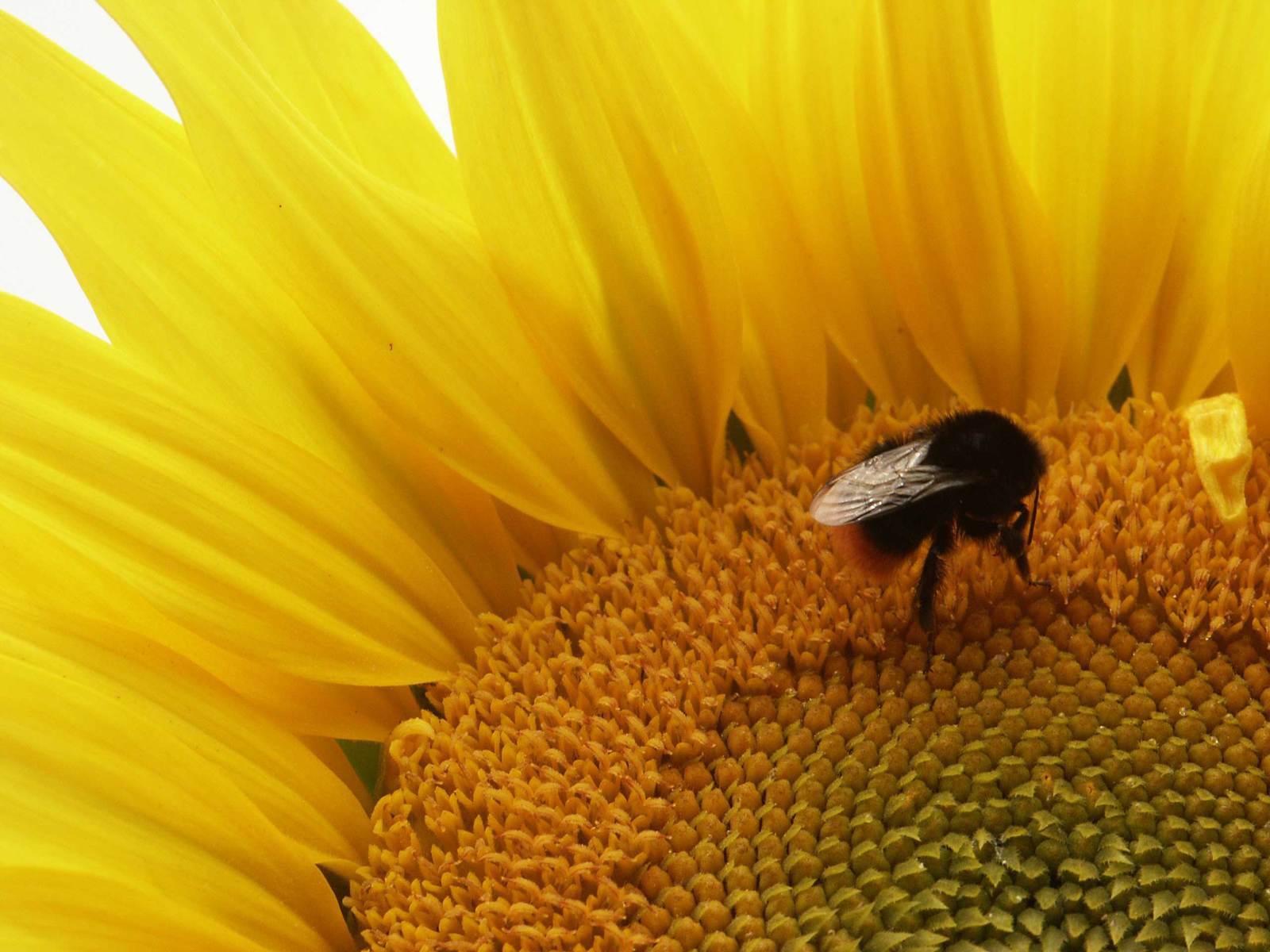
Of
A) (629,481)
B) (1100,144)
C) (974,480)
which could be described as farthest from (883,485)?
(1100,144)

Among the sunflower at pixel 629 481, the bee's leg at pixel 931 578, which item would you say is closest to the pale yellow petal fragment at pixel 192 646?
the sunflower at pixel 629 481

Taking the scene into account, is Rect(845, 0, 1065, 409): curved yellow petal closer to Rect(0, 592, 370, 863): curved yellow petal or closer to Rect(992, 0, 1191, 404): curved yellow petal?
Rect(992, 0, 1191, 404): curved yellow petal

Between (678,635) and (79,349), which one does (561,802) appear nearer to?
(678,635)

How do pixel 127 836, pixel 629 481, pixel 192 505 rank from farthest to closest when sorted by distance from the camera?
pixel 629 481 → pixel 192 505 → pixel 127 836

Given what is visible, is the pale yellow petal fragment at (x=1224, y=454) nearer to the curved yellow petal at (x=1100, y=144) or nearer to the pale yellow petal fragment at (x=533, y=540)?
the curved yellow petal at (x=1100, y=144)

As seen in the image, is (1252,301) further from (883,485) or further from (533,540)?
(533,540)
